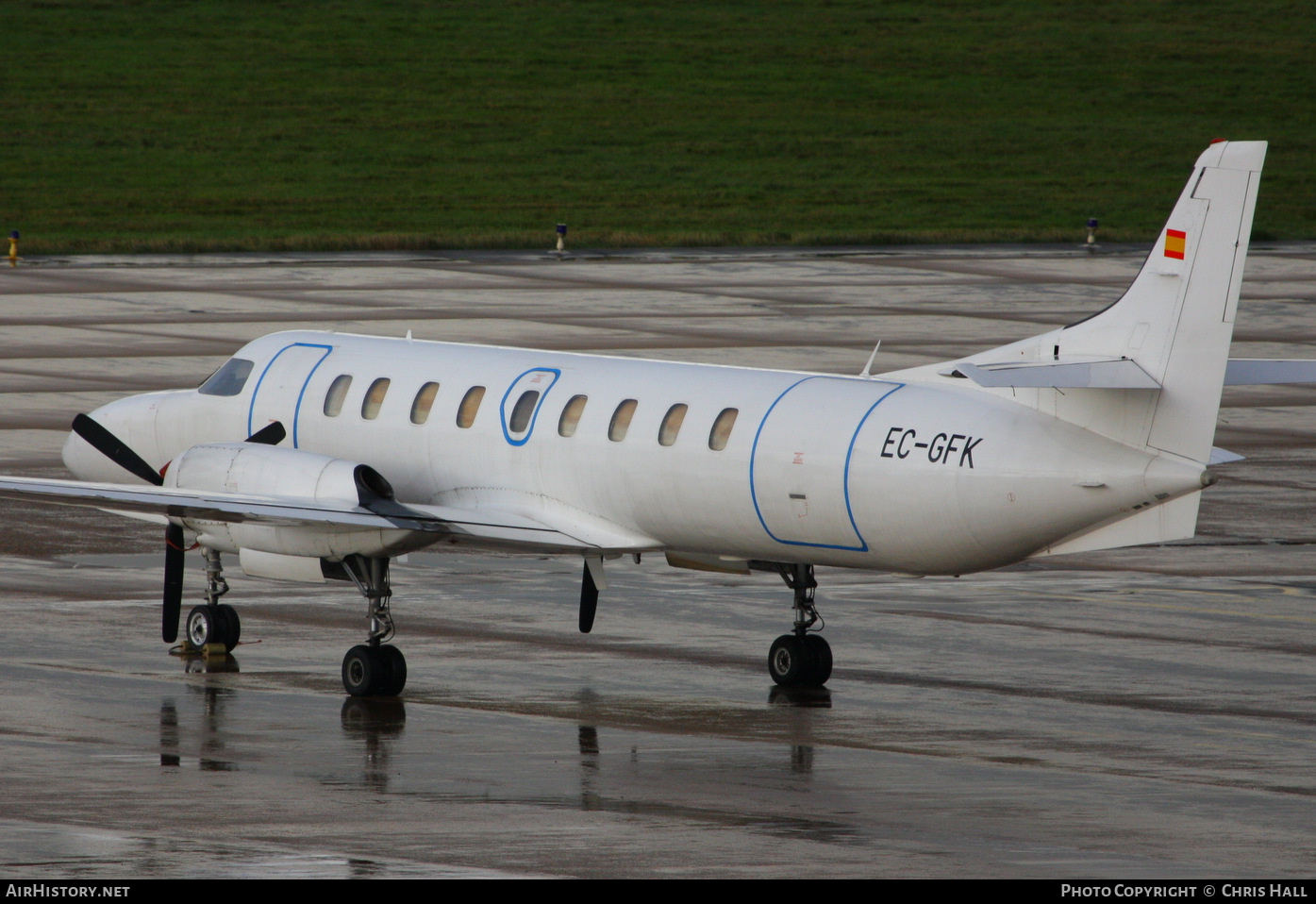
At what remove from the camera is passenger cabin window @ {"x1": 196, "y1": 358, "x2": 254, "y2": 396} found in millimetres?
21953

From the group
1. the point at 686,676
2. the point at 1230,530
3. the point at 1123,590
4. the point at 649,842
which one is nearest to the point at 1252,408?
the point at 1230,530

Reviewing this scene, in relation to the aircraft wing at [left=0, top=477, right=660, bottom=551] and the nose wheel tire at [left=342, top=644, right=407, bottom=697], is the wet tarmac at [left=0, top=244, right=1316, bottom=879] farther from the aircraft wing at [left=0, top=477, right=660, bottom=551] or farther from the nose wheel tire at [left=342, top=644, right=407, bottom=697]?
the aircraft wing at [left=0, top=477, right=660, bottom=551]

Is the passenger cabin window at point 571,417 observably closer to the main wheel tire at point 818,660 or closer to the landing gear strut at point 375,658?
the landing gear strut at point 375,658

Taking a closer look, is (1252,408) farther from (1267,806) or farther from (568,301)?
(1267,806)

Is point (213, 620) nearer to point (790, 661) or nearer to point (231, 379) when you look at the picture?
point (231, 379)

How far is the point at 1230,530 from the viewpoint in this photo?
2859 centimetres

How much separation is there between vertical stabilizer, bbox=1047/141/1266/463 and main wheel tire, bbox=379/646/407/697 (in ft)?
21.1

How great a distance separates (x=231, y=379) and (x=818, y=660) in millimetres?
6626

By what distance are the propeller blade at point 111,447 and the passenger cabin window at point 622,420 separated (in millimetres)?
4811

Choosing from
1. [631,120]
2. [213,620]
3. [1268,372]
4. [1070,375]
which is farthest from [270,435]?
[631,120]

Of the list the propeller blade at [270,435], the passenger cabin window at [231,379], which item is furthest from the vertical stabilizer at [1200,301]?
the passenger cabin window at [231,379]

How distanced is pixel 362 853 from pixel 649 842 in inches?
70.8

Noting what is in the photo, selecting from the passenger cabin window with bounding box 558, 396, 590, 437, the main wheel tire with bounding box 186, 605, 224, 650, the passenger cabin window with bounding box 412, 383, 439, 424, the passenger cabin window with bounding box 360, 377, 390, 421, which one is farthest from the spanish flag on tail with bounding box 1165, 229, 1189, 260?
the main wheel tire with bounding box 186, 605, 224, 650

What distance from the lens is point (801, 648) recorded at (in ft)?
64.5
